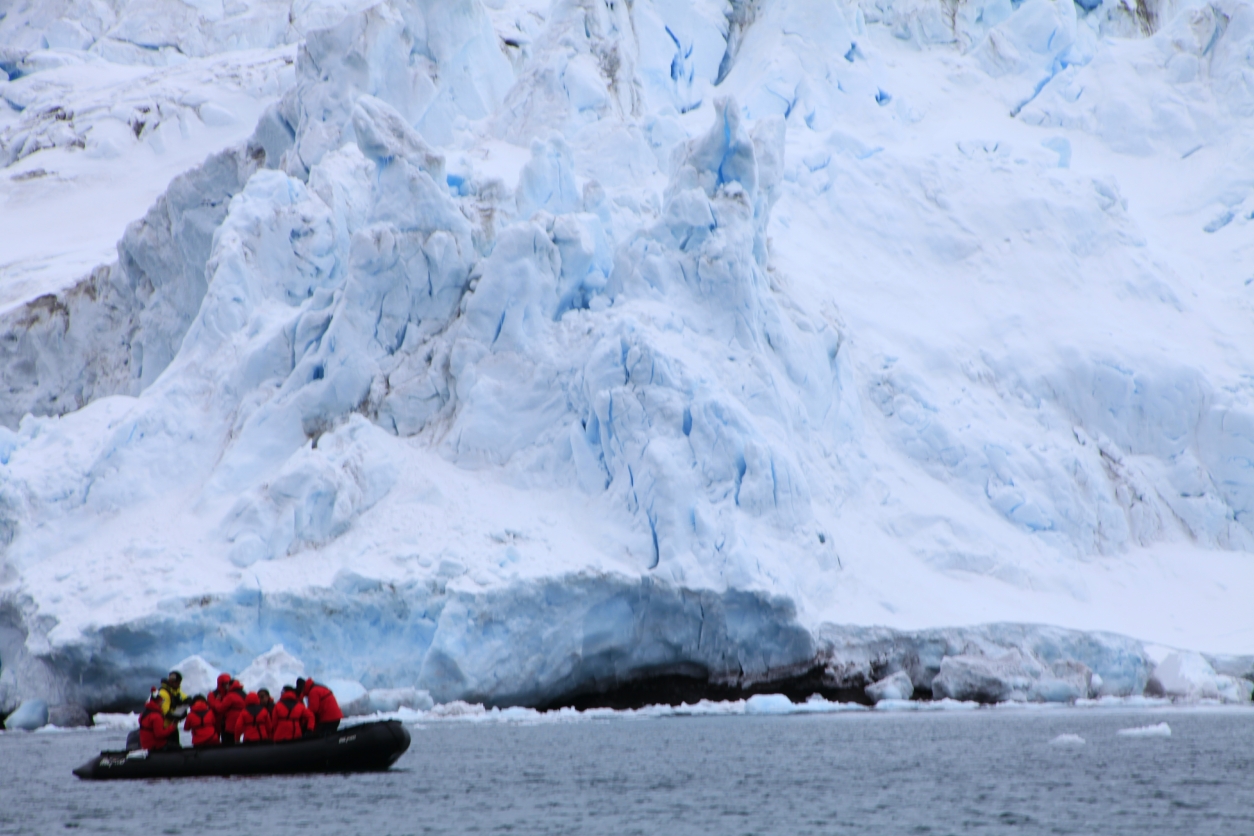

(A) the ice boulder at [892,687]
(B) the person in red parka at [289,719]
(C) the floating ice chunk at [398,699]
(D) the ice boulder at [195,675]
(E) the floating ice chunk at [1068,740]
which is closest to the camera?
(B) the person in red parka at [289,719]

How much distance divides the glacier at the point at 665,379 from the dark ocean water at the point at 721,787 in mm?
2372

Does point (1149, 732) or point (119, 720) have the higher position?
point (119, 720)

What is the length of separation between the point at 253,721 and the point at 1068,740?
11094mm

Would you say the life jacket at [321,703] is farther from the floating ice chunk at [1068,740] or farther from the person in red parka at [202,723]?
the floating ice chunk at [1068,740]

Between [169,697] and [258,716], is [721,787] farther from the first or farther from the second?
[169,697]

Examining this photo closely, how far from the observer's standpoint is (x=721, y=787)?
14680 mm

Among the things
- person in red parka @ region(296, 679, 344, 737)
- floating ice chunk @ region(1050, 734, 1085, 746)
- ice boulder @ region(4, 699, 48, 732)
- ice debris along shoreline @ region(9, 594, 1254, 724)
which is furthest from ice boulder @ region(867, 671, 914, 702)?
ice boulder @ region(4, 699, 48, 732)

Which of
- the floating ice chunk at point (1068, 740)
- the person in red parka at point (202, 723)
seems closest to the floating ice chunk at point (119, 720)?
the person in red parka at point (202, 723)

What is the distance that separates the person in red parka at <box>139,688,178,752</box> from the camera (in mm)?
17344

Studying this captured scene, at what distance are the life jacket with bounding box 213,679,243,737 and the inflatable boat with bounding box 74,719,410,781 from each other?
1.23ft

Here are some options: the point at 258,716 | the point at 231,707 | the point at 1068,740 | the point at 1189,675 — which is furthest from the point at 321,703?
the point at 1189,675

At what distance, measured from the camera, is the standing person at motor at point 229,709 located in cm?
1695

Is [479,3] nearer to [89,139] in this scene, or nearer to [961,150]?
[961,150]

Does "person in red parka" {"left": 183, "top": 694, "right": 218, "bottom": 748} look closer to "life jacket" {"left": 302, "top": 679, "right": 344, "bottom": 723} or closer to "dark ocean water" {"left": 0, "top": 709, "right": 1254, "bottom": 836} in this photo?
"dark ocean water" {"left": 0, "top": 709, "right": 1254, "bottom": 836}
